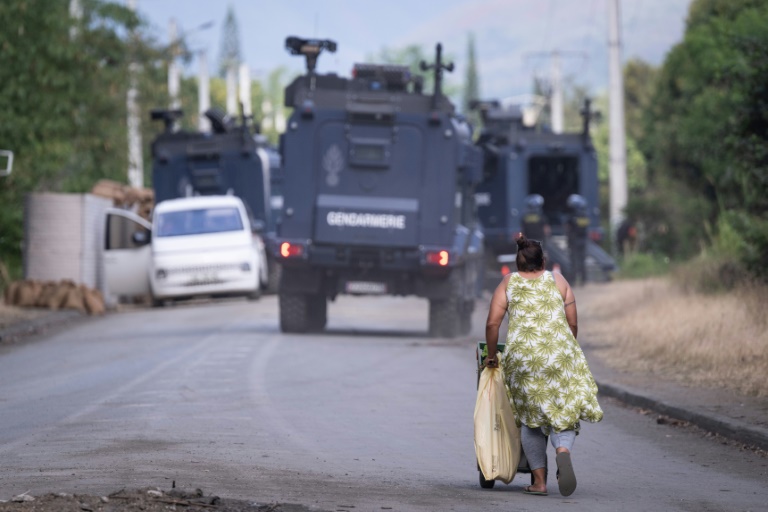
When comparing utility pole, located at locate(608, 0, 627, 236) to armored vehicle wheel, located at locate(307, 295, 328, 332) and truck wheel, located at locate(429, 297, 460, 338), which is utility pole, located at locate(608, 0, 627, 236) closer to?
armored vehicle wheel, located at locate(307, 295, 328, 332)

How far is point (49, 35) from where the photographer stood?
32.8 metres

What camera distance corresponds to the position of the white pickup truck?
103ft

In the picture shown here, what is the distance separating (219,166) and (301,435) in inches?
935

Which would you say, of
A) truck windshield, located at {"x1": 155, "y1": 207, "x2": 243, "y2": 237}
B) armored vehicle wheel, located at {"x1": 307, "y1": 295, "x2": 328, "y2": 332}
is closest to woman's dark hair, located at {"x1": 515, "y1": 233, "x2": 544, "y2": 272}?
armored vehicle wheel, located at {"x1": 307, "y1": 295, "x2": 328, "y2": 332}

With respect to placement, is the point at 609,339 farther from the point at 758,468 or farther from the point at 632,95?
the point at 632,95

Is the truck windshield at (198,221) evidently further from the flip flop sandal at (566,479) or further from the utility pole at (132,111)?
the flip flop sandal at (566,479)

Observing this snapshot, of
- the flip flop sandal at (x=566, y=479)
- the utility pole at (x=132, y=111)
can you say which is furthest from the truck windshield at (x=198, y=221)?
the flip flop sandal at (x=566, y=479)

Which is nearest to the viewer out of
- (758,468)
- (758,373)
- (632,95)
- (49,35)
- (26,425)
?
(758,468)

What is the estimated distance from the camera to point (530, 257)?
977 centimetres

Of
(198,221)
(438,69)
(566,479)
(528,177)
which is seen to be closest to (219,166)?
(198,221)

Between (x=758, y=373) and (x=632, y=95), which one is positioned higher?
(x=632, y=95)

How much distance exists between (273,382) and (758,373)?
15.3 ft

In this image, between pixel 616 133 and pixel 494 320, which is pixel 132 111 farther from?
pixel 494 320

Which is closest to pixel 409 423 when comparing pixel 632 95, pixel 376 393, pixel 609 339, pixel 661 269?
pixel 376 393
